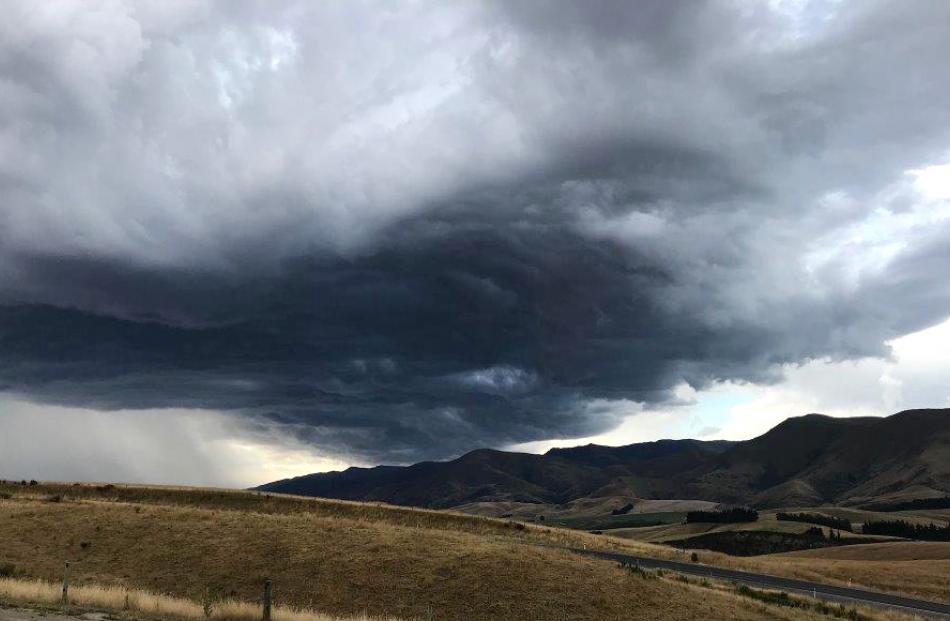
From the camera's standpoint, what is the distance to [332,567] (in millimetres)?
48688

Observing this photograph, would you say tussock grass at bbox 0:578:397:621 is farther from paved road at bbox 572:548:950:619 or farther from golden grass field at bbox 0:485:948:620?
paved road at bbox 572:548:950:619

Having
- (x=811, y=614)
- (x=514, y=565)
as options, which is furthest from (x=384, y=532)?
(x=811, y=614)

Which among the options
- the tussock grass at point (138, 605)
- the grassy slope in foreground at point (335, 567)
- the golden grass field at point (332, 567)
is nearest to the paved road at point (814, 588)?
the golden grass field at point (332, 567)

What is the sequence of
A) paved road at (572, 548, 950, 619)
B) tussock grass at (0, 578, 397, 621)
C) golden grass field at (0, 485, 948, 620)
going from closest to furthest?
1. tussock grass at (0, 578, 397, 621)
2. golden grass field at (0, 485, 948, 620)
3. paved road at (572, 548, 950, 619)

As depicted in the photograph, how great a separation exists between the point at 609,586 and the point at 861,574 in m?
48.3

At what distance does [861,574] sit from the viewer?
79000mm

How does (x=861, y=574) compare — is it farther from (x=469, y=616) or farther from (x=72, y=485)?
(x=72, y=485)

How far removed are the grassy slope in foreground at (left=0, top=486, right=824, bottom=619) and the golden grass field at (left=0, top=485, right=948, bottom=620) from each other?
0.08 m

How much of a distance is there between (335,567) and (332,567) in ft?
0.66

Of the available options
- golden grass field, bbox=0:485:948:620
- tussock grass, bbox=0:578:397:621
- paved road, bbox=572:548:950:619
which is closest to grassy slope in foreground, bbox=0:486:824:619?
golden grass field, bbox=0:485:948:620

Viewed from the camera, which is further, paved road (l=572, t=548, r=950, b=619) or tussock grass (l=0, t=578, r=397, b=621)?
paved road (l=572, t=548, r=950, b=619)

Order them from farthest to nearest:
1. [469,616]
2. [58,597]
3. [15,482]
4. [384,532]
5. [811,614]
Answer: [15,482]
[384,532]
[811,614]
[469,616]
[58,597]

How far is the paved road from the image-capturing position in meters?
55.6

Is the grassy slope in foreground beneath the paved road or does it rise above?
above
